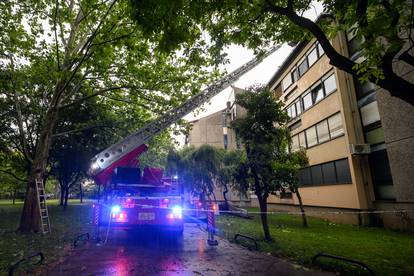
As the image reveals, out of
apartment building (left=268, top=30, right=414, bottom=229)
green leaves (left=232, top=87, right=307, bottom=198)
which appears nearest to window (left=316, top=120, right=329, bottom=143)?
apartment building (left=268, top=30, right=414, bottom=229)

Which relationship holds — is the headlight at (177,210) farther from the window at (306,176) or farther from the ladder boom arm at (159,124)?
the window at (306,176)

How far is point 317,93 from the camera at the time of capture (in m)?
19.7

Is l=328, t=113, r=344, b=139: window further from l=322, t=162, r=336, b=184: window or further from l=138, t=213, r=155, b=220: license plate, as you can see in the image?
l=138, t=213, r=155, b=220: license plate

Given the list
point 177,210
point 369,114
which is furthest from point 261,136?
point 369,114

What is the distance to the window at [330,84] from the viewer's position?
17.2 meters

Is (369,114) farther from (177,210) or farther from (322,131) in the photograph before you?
(177,210)

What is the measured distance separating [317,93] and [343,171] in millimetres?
6392

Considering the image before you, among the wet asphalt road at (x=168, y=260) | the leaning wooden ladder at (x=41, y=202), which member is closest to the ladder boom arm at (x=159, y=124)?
the leaning wooden ladder at (x=41, y=202)

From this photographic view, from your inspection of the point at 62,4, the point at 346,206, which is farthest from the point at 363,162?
the point at 62,4

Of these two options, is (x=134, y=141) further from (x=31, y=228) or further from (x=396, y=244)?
(x=396, y=244)

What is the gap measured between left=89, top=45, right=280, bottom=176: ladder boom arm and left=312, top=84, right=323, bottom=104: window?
5663mm

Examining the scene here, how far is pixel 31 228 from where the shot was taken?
1071 centimetres

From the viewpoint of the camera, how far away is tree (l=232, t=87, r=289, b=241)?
9.68 meters

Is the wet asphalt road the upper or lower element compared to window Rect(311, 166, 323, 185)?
lower
